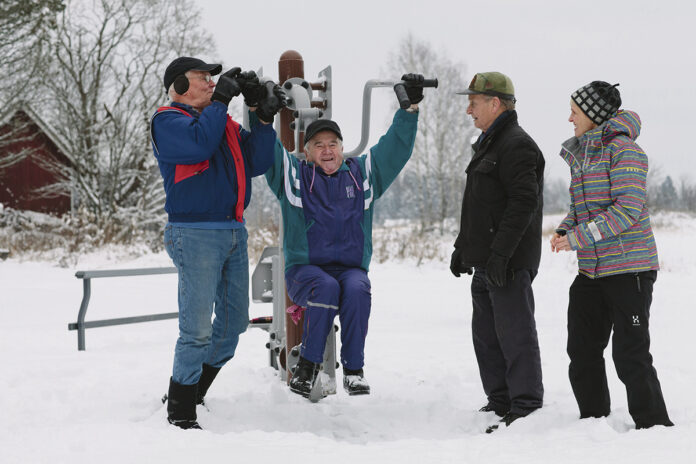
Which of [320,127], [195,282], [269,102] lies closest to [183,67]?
[269,102]

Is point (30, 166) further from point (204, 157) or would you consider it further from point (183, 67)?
point (204, 157)

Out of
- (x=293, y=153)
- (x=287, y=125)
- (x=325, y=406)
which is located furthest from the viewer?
(x=287, y=125)

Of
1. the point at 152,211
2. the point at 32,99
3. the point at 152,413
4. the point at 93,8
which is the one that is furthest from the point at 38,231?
the point at 152,413

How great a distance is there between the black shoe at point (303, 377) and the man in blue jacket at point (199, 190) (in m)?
0.45

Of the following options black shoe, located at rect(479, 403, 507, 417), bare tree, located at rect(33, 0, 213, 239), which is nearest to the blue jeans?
black shoe, located at rect(479, 403, 507, 417)

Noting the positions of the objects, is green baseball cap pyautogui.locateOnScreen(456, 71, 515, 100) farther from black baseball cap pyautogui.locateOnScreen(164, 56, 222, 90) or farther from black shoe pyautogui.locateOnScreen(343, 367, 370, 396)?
black shoe pyautogui.locateOnScreen(343, 367, 370, 396)

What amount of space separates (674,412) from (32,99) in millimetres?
21231

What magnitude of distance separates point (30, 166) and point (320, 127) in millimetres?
21935

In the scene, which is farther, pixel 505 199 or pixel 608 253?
pixel 505 199

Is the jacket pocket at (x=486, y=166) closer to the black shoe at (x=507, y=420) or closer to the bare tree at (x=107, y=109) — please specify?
the black shoe at (x=507, y=420)

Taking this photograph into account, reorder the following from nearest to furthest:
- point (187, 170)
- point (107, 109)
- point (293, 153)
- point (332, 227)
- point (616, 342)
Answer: point (616, 342), point (187, 170), point (332, 227), point (293, 153), point (107, 109)

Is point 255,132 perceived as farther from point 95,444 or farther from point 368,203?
point 95,444

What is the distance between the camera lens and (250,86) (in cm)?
314

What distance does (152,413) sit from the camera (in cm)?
346
